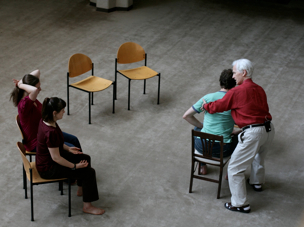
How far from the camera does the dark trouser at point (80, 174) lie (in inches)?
145

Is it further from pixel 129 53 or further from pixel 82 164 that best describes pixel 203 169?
pixel 129 53

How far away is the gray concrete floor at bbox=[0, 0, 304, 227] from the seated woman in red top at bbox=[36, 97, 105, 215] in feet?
0.88

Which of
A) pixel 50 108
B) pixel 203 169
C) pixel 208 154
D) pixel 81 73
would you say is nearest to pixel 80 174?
pixel 50 108

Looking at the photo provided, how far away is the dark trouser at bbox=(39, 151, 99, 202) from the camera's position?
3671 millimetres

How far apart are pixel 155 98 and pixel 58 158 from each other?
280cm

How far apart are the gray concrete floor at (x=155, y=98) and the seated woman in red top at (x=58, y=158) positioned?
27 cm

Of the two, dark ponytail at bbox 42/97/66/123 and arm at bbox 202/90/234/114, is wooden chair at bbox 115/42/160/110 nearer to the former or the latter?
arm at bbox 202/90/234/114

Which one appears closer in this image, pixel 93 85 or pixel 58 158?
pixel 58 158

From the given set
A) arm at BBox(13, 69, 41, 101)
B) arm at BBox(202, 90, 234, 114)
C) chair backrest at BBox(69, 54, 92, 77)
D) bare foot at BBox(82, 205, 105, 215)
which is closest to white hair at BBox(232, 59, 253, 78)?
arm at BBox(202, 90, 234, 114)

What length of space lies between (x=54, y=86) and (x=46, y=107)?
2.83m

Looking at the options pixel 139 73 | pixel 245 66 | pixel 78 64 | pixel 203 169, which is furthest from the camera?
pixel 139 73

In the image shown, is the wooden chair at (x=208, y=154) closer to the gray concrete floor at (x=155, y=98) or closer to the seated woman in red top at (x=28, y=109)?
the gray concrete floor at (x=155, y=98)

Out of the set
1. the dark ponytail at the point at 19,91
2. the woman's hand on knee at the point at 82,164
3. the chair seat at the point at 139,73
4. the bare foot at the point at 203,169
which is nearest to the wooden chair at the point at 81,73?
the chair seat at the point at 139,73

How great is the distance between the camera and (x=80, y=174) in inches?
149
